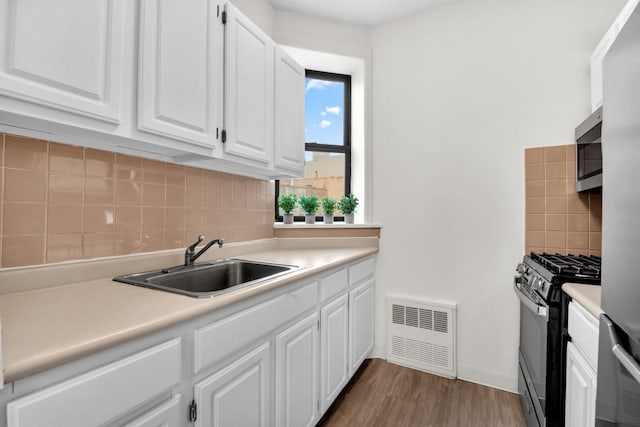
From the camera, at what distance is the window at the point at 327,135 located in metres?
2.90

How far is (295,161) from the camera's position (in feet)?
7.06

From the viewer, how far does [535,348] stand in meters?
1.57

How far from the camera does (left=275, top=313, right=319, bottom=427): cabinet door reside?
1.34 metres

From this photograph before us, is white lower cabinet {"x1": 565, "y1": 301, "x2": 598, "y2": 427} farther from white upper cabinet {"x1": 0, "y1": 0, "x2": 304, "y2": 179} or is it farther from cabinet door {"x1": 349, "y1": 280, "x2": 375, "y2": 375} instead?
white upper cabinet {"x1": 0, "y1": 0, "x2": 304, "y2": 179}

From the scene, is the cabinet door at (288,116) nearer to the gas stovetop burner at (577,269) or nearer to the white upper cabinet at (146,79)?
the white upper cabinet at (146,79)

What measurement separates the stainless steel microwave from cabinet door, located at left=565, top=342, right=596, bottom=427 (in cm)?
90

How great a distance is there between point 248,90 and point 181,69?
0.45 metres

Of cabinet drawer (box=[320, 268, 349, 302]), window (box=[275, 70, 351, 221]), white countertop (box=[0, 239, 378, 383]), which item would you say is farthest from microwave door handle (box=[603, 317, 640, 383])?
window (box=[275, 70, 351, 221])

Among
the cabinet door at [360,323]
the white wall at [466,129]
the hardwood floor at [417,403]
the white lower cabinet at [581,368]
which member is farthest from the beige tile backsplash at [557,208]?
the cabinet door at [360,323]

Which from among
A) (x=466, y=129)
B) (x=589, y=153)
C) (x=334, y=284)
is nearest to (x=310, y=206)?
(x=334, y=284)

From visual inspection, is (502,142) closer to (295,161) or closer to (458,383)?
(295,161)

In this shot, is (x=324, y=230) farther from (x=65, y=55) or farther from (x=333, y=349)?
(x=65, y=55)

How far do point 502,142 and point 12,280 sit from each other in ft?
8.85

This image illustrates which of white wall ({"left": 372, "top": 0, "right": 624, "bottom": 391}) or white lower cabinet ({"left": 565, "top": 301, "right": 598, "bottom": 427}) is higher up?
white wall ({"left": 372, "top": 0, "right": 624, "bottom": 391})
